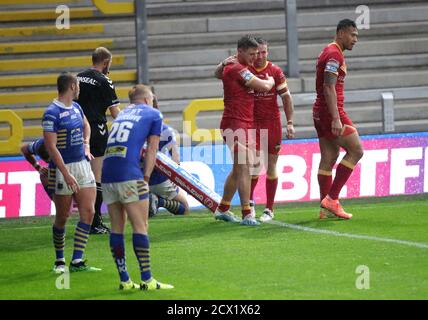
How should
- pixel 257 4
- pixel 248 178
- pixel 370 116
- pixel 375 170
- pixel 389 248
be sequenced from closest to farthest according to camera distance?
pixel 389 248, pixel 248 178, pixel 375 170, pixel 370 116, pixel 257 4

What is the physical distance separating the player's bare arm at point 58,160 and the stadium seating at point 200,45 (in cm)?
890

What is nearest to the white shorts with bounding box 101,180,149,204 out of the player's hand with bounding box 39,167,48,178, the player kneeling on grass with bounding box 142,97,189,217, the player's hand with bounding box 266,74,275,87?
the player's hand with bounding box 39,167,48,178

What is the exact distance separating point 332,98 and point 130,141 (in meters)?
4.30

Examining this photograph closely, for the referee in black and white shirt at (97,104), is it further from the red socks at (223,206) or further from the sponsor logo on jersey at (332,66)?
the sponsor logo on jersey at (332,66)

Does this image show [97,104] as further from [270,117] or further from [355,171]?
[355,171]

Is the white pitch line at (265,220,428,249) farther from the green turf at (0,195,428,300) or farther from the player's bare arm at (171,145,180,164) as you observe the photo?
the player's bare arm at (171,145,180,164)

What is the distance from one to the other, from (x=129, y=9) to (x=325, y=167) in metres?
7.19

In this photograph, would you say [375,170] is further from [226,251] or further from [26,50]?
[26,50]

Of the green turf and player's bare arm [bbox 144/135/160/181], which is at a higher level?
player's bare arm [bbox 144/135/160/181]

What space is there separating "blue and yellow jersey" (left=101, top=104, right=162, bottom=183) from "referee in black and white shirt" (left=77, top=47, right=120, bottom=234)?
12.7 feet

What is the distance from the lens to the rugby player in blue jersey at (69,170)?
1052cm

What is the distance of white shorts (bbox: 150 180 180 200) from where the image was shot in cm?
1487

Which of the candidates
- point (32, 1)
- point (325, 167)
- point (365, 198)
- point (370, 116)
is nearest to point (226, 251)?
point (325, 167)

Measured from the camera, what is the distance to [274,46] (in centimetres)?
2067
